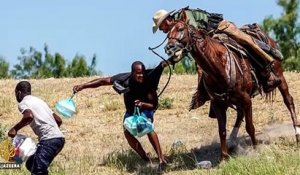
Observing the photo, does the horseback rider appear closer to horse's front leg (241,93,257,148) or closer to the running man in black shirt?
the running man in black shirt

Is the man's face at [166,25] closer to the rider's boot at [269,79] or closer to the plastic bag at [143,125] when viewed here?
the plastic bag at [143,125]

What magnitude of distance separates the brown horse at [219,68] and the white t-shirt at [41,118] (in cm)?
182

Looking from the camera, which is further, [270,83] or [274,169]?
[270,83]

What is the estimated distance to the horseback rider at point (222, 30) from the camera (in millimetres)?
10852

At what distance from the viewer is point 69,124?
15.4 m

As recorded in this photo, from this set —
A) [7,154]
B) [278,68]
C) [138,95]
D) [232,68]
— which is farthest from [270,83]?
[7,154]

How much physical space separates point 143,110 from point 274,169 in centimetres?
261

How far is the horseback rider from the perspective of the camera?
10852 mm

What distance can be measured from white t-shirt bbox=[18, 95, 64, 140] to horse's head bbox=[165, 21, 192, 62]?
1.81 m

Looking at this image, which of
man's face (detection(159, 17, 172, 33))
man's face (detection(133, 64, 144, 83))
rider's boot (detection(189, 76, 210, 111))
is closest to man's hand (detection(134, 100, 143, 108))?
man's face (detection(133, 64, 144, 83))

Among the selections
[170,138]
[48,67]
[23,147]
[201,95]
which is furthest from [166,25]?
[48,67]

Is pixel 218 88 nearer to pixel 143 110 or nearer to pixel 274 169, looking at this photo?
pixel 143 110

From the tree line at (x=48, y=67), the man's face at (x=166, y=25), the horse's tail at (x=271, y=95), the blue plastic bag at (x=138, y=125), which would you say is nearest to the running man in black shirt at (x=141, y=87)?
the blue plastic bag at (x=138, y=125)

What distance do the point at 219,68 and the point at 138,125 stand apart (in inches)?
56.5
